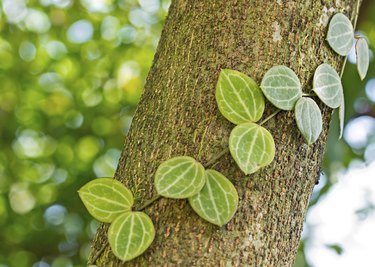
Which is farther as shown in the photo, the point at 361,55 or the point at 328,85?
the point at 361,55

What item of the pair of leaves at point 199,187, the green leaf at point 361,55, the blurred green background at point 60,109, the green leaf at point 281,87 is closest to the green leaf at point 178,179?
the pair of leaves at point 199,187

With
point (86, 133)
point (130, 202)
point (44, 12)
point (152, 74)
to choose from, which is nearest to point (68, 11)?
point (44, 12)

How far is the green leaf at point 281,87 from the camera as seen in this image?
2.29ft

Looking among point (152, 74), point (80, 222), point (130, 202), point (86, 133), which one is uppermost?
point (152, 74)

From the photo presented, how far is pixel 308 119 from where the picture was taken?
0.71 meters

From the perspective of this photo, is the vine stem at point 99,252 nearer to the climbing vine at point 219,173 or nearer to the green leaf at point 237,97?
the climbing vine at point 219,173

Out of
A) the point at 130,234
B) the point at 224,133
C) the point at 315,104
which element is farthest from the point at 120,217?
the point at 315,104

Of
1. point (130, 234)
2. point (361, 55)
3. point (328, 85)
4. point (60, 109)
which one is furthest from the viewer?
point (60, 109)

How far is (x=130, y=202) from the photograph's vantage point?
0.67 m

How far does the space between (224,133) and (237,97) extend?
0.04 meters

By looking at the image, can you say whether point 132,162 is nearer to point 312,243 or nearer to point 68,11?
point 312,243

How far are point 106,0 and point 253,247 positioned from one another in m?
2.06

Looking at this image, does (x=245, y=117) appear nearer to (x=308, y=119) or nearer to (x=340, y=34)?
(x=308, y=119)

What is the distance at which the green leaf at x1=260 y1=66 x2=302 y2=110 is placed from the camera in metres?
0.70
